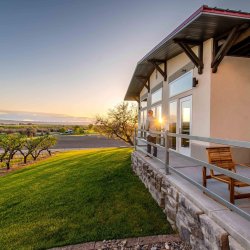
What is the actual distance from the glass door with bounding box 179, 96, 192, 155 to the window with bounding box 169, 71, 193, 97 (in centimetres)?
39

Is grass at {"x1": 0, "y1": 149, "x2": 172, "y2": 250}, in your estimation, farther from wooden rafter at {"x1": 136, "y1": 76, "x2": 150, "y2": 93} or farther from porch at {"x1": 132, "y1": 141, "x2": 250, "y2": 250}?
wooden rafter at {"x1": 136, "y1": 76, "x2": 150, "y2": 93}

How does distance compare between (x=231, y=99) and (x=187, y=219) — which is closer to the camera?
(x=187, y=219)

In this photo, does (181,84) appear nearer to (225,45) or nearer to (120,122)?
(225,45)

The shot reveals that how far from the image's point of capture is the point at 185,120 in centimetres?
766

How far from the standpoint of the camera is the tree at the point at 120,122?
16.7m

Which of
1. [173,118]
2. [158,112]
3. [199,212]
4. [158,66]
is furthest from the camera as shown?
[158,112]

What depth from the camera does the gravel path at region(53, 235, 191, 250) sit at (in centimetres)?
372

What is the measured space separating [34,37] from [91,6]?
5118 millimetres

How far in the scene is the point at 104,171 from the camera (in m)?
9.10

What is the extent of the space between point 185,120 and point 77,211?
4797 mm

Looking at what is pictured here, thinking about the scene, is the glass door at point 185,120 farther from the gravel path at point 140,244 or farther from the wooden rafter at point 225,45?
the gravel path at point 140,244

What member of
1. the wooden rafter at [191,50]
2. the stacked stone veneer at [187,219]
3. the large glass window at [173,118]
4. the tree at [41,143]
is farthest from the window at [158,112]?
the tree at [41,143]

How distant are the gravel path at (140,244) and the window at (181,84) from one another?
4936 mm

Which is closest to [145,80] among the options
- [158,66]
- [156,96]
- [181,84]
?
[156,96]
